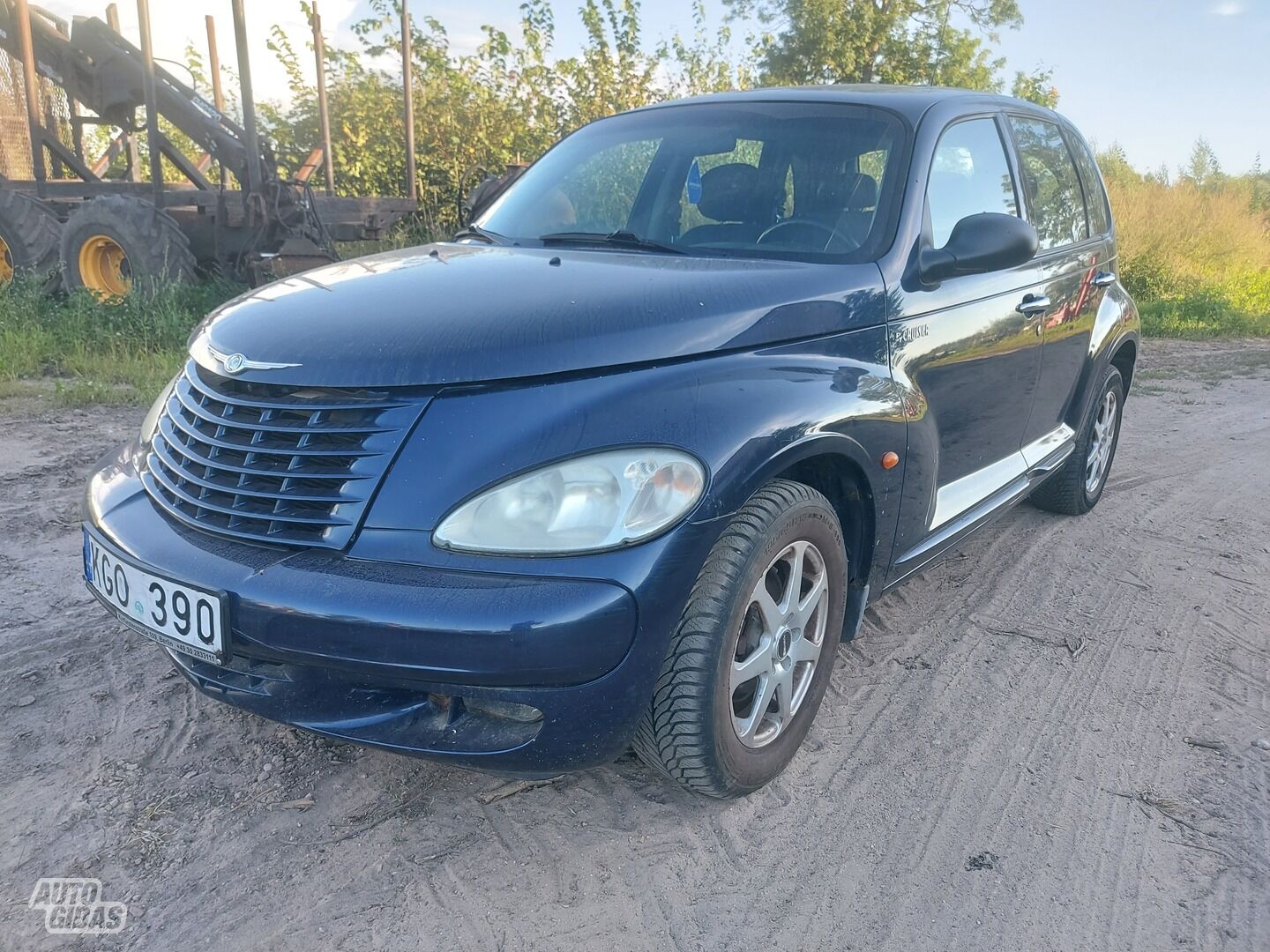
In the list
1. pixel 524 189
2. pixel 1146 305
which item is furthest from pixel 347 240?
pixel 1146 305

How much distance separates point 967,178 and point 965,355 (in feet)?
2.21

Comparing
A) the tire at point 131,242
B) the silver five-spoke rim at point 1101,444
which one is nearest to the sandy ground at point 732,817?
the silver five-spoke rim at point 1101,444

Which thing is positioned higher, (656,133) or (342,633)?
(656,133)

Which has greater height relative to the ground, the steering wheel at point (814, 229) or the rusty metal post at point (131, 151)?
the rusty metal post at point (131, 151)

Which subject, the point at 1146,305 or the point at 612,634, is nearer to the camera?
the point at 612,634

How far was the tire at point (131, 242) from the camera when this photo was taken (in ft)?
26.5

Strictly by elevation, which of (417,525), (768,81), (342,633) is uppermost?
(768,81)

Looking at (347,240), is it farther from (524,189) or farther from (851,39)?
(851,39)

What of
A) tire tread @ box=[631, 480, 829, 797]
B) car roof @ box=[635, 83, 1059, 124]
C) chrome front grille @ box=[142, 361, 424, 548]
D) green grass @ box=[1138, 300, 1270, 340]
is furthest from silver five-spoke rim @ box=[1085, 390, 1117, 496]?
green grass @ box=[1138, 300, 1270, 340]

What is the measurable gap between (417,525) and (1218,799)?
6.91 feet

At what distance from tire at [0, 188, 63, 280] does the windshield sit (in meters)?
6.93

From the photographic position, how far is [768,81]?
886 inches

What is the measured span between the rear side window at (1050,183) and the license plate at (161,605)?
3.12 metres

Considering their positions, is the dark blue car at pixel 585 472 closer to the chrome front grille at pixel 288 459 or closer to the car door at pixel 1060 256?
the chrome front grille at pixel 288 459
